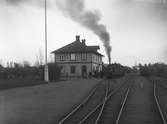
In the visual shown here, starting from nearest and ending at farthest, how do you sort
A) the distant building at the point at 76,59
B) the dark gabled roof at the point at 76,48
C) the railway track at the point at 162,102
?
the railway track at the point at 162,102 → the distant building at the point at 76,59 → the dark gabled roof at the point at 76,48

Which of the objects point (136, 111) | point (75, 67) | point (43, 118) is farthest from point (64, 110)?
point (75, 67)

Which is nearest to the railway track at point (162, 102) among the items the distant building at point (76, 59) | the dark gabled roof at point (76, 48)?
the distant building at point (76, 59)

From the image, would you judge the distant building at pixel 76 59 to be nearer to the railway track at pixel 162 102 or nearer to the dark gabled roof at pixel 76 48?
the dark gabled roof at pixel 76 48

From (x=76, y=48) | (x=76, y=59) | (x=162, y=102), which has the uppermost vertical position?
A: (x=76, y=48)

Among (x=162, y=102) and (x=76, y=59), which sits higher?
(x=76, y=59)

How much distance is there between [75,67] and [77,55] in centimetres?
270

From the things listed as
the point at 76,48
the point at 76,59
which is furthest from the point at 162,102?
the point at 76,48

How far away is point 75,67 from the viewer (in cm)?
6506

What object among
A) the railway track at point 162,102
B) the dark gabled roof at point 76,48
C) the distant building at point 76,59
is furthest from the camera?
the dark gabled roof at point 76,48

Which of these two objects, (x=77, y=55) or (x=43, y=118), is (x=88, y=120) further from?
(x=77, y=55)

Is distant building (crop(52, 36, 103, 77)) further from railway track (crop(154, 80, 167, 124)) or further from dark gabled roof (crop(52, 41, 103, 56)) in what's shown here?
railway track (crop(154, 80, 167, 124))

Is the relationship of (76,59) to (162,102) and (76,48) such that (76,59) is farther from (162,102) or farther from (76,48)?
(162,102)

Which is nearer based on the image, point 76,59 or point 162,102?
point 162,102

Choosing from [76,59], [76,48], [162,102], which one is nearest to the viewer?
[162,102]
